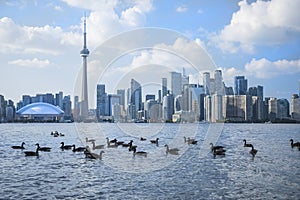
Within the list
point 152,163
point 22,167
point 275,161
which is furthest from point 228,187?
point 22,167

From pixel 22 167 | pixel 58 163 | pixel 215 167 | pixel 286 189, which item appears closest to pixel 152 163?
pixel 215 167

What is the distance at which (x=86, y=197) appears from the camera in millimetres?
18578

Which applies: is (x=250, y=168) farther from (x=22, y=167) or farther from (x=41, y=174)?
(x=22, y=167)

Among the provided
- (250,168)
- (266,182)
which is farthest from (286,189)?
(250,168)

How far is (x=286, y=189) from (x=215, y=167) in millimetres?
8457

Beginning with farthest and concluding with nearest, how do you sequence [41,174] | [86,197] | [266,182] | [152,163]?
[152,163], [41,174], [266,182], [86,197]

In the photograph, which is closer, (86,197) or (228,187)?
(86,197)

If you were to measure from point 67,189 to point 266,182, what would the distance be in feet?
36.5

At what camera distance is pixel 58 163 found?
101ft

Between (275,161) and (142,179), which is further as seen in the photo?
(275,161)

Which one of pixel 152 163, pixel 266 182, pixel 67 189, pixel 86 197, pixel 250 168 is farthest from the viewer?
pixel 152 163

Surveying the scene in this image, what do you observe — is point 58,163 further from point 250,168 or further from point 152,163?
point 250,168

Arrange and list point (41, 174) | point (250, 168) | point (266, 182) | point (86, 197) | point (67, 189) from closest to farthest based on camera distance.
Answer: point (86, 197), point (67, 189), point (266, 182), point (41, 174), point (250, 168)

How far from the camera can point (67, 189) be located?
20.3 metres
